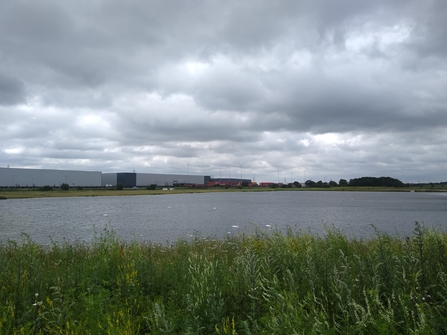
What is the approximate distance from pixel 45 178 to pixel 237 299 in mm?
175130

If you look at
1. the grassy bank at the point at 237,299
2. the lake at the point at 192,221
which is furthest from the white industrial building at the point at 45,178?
the grassy bank at the point at 237,299

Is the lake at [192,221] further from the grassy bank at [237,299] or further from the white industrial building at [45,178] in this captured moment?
the white industrial building at [45,178]

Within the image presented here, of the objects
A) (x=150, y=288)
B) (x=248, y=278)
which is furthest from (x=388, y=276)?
(x=150, y=288)

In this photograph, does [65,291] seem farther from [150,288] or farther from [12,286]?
[150,288]

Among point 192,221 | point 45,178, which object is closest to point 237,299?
point 192,221

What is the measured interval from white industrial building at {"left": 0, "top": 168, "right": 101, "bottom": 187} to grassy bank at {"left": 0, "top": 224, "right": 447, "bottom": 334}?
161m

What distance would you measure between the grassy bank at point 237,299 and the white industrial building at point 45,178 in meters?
161

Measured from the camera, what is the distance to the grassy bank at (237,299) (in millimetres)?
4699

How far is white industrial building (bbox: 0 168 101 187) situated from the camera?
146 metres

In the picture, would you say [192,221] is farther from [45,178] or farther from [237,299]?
[45,178]

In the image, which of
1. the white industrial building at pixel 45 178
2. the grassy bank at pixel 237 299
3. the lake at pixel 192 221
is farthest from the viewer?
the white industrial building at pixel 45 178

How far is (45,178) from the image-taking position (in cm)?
16075

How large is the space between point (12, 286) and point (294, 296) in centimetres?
540

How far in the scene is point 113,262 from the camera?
8.59 metres
